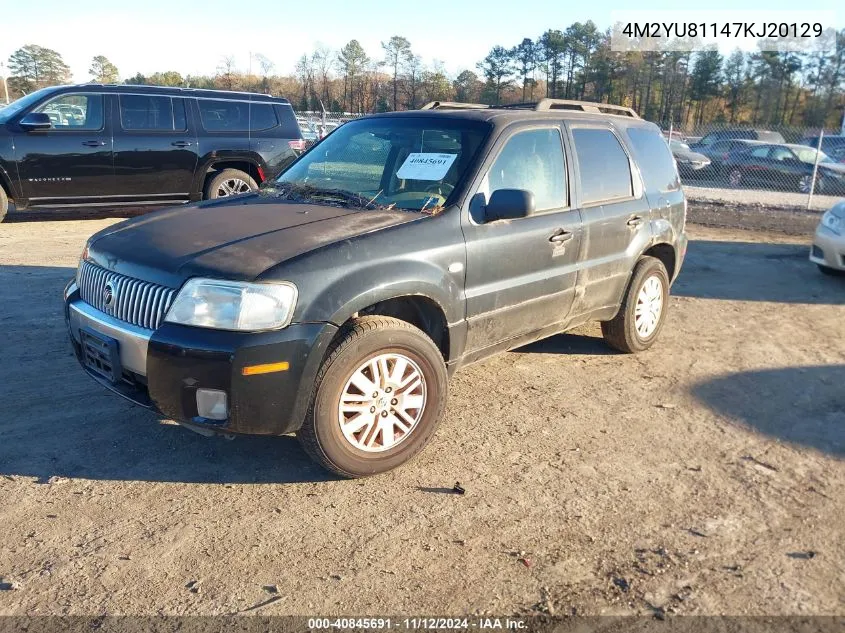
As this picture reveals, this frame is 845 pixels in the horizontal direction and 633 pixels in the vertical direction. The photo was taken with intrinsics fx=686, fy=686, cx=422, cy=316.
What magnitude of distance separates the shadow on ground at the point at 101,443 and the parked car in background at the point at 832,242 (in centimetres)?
696

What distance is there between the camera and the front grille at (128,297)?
10.4 feet

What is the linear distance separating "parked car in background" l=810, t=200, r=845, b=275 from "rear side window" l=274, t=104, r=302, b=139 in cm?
775

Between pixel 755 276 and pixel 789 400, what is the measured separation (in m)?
4.43

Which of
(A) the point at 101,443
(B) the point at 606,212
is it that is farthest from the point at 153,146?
(B) the point at 606,212

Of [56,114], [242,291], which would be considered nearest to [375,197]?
[242,291]

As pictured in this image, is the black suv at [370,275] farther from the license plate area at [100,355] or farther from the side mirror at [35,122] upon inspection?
the side mirror at [35,122]

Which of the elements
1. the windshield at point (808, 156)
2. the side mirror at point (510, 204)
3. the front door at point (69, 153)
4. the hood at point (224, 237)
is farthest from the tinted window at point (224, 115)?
the windshield at point (808, 156)

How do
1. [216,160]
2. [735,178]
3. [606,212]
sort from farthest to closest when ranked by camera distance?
[735,178] → [216,160] → [606,212]

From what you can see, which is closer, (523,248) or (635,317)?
(523,248)

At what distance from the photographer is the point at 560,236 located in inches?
173

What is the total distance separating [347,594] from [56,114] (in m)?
9.35

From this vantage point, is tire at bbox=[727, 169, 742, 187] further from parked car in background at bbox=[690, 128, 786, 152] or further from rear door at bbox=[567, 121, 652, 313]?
rear door at bbox=[567, 121, 652, 313]

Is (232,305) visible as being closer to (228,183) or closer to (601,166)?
(601,166)

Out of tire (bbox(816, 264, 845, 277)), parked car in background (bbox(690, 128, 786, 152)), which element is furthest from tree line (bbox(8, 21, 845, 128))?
tire (bbox(816, 264, 845, 277))
